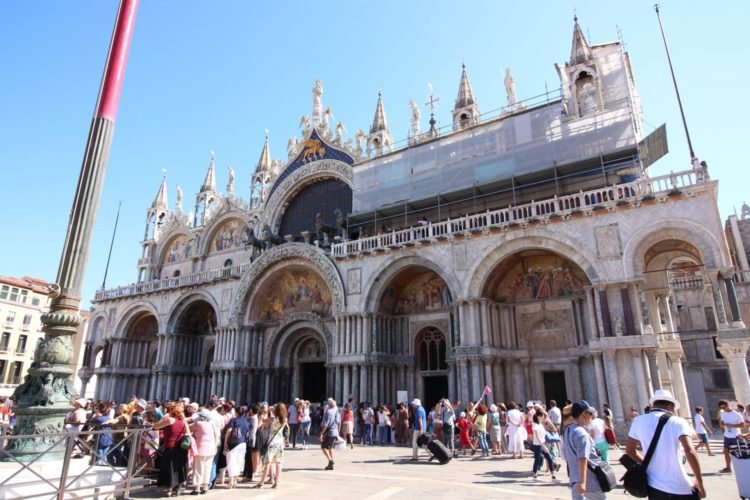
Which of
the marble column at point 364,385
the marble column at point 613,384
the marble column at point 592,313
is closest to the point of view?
the marble column at point 613,384

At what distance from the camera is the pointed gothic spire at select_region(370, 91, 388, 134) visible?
27641 millimetres

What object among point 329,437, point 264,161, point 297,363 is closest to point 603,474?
point 329,437

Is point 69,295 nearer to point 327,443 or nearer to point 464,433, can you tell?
point 327,443

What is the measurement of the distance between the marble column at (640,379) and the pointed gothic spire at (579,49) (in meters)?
13.2

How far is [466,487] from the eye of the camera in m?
8.86

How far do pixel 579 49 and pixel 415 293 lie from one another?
1342 centimetres

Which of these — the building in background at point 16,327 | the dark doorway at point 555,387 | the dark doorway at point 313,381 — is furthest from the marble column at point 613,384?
the building in background at point 16,327

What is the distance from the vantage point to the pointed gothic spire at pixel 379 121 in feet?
90.7

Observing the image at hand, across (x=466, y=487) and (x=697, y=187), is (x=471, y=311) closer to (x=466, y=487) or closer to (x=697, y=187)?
(x=697, y=187)

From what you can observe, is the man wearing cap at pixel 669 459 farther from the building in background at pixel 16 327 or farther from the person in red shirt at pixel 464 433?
the building in background at pixel 16 327

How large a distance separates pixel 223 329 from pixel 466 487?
19830 mm

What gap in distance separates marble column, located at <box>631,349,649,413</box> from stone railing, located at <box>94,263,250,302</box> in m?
19.1

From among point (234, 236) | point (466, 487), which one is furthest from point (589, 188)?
point (234, 236)

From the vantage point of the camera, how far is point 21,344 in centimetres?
4394
